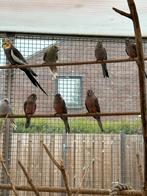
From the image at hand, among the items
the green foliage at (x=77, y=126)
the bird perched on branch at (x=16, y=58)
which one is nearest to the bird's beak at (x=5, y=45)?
the bird perched on branch at (x=16, y=58)

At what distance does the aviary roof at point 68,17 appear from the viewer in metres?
2.04

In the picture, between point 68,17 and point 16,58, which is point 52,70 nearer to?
point 16,58

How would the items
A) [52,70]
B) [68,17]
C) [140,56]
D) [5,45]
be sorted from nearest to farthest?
[140,56] < [68,17] < [5,45] < [52,70]

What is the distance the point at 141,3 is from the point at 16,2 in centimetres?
62

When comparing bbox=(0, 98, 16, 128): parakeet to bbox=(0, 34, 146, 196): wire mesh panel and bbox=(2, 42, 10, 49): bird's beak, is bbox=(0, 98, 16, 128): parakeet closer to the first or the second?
bbox=(0, 34, 146, 196): wire mesh panel

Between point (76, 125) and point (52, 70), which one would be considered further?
point (76, 125)

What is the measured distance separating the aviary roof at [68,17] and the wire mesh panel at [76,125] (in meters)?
0.13

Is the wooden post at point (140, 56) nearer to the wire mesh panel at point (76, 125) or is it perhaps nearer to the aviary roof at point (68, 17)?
the aviary roof at point (68, 17)

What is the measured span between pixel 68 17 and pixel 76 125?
Result: 881mm

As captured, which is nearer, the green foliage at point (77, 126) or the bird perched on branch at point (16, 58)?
the bird perched on branch at point (16, 58)

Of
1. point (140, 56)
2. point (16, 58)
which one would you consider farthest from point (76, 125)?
point (140, 56)

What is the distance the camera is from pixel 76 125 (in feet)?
9.37

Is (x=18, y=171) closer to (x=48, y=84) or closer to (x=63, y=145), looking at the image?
(x=63, y=145)

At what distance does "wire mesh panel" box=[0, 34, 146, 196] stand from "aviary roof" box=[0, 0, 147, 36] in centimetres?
13
